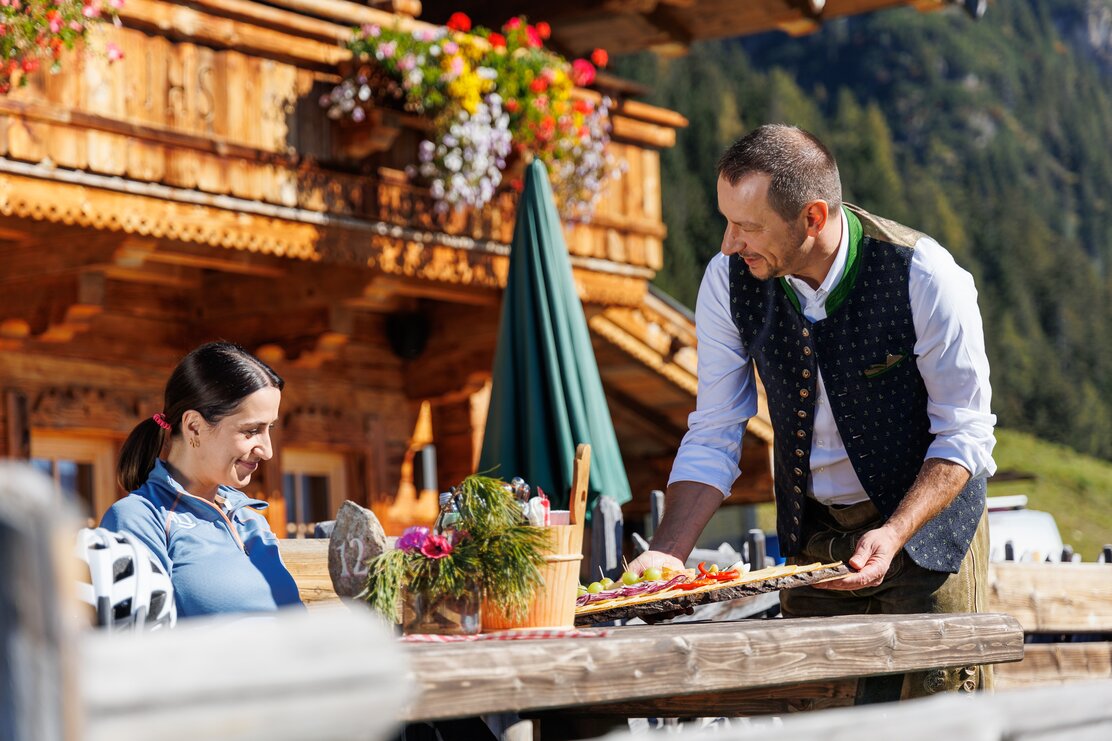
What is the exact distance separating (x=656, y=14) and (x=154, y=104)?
12.4 feet

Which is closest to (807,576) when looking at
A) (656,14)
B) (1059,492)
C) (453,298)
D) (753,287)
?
(753,287)

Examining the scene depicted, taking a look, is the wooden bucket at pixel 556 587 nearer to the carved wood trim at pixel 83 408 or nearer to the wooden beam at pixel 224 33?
the wooden beam at pixel 224 33

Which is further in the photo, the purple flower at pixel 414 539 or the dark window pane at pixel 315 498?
the dark window pane at pixel 315 498

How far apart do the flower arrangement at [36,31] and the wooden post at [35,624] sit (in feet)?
18.2

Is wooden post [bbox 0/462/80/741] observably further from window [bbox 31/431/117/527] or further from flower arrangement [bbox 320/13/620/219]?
window [bbox 31/431/117/527]

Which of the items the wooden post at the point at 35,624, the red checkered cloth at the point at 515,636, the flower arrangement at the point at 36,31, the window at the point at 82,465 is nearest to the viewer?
the wooden post at the point at 35,624

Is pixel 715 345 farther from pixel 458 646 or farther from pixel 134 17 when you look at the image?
pixel 134 17

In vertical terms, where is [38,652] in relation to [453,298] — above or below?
below

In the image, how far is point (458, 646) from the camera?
210 centimetres

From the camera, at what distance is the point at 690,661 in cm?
226

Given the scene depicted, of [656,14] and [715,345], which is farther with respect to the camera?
[656,14]

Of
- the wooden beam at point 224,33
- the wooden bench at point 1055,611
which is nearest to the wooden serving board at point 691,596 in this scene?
the wooden bench at point 1055,611

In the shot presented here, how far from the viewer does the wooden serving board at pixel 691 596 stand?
2.79 metres

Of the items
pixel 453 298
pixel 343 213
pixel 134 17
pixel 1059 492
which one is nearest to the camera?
pixel 134 17
